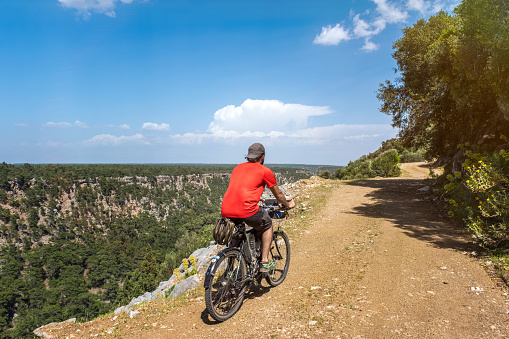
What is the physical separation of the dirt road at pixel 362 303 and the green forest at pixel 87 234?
111ft

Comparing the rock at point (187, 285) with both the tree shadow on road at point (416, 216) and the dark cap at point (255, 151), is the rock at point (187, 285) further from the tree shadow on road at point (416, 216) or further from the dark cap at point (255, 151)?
the tree shadow on road at point (416, 216)

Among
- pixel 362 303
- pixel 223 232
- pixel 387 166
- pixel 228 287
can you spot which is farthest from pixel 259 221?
pixel 387 166

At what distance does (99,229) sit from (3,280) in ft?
128

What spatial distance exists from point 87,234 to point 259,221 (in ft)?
382

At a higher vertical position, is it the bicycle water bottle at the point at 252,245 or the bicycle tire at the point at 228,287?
the bicycle water bottle at the point at 252,245

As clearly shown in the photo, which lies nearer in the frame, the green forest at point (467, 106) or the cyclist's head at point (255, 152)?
the cyclist's head at point (255, 152)

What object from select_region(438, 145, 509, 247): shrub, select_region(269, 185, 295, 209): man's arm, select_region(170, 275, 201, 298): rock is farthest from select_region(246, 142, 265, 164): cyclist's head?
select_region(438, 145, 509, 247): shrub

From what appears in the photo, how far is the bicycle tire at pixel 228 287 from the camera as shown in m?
3.67

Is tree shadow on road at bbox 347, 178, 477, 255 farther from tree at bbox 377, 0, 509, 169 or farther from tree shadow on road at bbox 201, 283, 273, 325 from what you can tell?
tree shadow on road at bbox 201, 283, 273, 325

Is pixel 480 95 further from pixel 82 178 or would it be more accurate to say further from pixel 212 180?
pixel 212 180

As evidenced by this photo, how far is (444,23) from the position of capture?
13.8m

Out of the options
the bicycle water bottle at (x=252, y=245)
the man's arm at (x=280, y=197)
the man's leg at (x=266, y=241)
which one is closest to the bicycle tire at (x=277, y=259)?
the man's leg at (x=266, y=241)

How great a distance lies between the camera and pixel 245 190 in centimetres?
384

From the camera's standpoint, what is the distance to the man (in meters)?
3.83
